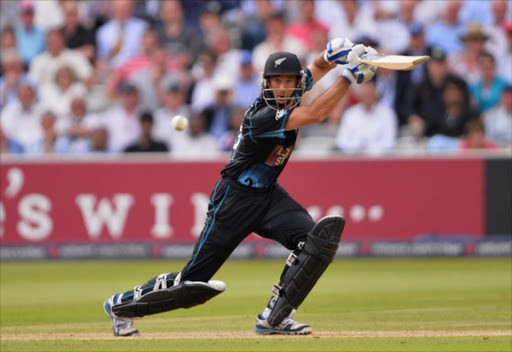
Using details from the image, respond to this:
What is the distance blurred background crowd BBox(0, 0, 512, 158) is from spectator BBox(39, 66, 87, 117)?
0.06 ft

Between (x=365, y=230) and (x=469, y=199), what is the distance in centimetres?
131

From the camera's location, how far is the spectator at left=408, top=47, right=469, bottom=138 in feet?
41.8

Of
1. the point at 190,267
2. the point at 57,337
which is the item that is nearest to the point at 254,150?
the point at 190,267

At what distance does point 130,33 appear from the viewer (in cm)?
1491

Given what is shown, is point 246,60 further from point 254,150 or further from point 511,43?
point 254,150

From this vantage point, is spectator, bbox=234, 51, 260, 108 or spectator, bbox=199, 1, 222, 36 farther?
spectator, bbox=199, 1, 222, 36

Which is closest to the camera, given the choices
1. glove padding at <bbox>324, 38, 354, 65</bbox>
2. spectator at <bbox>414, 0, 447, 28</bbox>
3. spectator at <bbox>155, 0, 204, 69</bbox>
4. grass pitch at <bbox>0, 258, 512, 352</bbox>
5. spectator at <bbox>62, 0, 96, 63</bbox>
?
grass pitch at <bbox>0, 258, 512, 352</bbox>

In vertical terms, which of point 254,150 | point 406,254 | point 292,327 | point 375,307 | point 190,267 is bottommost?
point 406,254

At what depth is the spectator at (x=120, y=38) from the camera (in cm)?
1485

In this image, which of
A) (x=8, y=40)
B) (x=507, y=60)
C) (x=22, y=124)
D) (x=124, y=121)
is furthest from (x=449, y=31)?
(x=8, y=40)

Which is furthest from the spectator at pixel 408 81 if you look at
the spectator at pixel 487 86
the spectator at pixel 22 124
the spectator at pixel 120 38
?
the spectator at pixel 22 124

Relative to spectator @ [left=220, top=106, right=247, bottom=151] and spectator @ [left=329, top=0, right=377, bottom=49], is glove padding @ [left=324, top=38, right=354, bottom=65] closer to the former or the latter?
spectator @ [left=220, top=106, right=247, bottom=151]

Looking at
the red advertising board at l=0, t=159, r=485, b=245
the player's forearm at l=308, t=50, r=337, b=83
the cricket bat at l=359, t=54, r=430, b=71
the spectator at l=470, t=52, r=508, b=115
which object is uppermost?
the cricket bat at l=359, t=54, r=430, b=71

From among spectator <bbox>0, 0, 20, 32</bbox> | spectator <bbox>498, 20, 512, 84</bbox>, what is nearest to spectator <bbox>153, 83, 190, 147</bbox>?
spectator <bbox>0, 0, 20, 32</bbox>
